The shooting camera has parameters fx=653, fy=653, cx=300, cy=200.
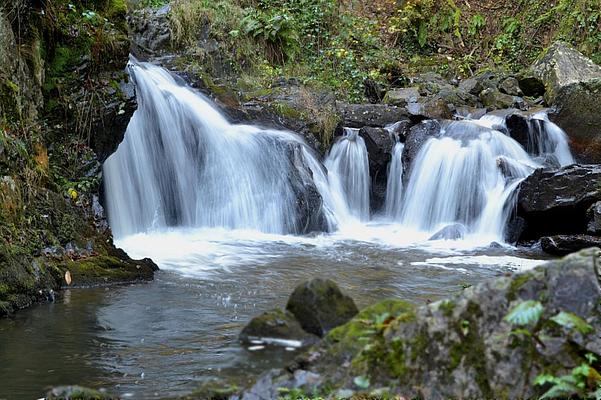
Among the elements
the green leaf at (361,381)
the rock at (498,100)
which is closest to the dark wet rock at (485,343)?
the green leaf at (361,381)

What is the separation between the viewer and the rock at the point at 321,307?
463cm

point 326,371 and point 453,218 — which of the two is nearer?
point 326,371

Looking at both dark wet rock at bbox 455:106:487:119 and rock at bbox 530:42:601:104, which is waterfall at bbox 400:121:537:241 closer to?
dark wet rock at bbox 455:106:487:119

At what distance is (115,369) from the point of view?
4.48 metres

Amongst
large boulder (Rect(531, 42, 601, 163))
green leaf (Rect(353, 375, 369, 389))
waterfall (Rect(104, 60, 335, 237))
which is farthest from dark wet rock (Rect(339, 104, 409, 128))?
green leaf (Rect(353, 375, 369, 389))

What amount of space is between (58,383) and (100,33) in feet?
18.7

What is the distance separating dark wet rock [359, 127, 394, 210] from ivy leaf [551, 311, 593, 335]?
9941 millimetres

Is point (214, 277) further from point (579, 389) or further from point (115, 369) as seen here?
point (579, 389)

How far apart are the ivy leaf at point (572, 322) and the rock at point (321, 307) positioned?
2.00 m

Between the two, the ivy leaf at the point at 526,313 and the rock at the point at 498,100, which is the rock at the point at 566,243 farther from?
the ivy leaf at the point at 526,313

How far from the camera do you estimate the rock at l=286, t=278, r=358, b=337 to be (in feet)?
15.2

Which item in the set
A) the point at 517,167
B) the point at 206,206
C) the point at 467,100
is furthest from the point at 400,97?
the point at 206,206

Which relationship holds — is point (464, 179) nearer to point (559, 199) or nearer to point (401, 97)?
point (559, 199)

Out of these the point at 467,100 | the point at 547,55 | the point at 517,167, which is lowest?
the point at 517,167
